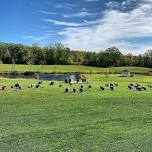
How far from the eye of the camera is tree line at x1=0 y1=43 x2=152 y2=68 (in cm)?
18450

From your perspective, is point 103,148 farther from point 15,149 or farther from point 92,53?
point 92,53

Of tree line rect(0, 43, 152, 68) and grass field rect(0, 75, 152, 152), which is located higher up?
tree line rect(0, 43, 152, 68)

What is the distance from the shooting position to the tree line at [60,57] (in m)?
184

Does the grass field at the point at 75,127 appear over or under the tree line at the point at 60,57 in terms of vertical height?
under

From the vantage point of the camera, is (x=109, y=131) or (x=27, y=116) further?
(x=27, y=116)

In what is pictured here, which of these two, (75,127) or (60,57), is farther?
(60,57)

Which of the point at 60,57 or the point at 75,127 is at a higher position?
the point at 60,57

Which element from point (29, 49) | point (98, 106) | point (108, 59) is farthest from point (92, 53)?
point (98, 106)

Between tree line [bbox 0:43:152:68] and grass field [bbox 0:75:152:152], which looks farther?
tree line [bbox 0:43:152:68]

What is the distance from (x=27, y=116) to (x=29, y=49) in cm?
17773

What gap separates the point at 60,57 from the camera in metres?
194

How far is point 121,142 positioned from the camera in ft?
49.2

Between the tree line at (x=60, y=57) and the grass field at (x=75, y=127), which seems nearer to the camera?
the grass field at (x=75, y=127)

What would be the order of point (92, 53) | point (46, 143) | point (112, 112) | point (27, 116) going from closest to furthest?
point (46, 143)
point (27, 116)
point (112, 112)
point (92, 53)
